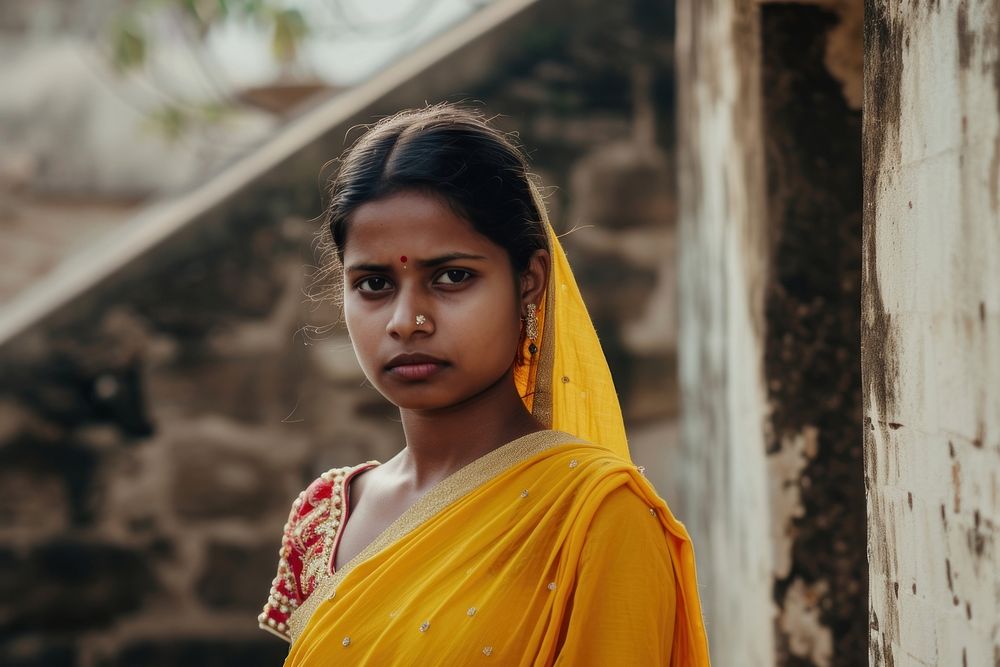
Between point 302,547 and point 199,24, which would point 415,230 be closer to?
point 302,547

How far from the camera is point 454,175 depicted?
66.7 inches

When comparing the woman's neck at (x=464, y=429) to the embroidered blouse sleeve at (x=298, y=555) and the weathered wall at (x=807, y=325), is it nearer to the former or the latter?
the embroidered blouse sleeve at (x=298, y=555)

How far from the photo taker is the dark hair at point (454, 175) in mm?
1690

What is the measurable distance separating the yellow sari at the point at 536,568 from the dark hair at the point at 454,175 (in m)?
0.09

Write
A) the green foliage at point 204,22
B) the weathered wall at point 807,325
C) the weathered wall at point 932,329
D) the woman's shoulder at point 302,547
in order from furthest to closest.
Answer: the green foliage at point 204,22 < the weathered wall at point 807,325 < the woman's shoulder at point 302,547 < the weathered wall at point 932,329

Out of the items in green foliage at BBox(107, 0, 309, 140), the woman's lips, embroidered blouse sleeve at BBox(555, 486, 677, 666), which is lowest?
embroidered blouse sleeve at BBox(555, 486, 677, 666)

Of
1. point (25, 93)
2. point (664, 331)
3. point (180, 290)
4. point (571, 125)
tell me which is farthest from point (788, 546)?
point (25, 93)

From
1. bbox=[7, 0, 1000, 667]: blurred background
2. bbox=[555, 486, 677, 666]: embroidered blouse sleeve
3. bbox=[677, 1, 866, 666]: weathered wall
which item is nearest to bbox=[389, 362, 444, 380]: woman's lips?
bbox=[555, 486, 677, 666]: embroidered blouse sleeve

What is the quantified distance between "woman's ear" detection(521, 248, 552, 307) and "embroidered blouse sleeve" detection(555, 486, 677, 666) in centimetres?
36

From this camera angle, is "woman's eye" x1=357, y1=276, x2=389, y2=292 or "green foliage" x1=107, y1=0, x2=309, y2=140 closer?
"woman's eye" x1=357, y1=276, x2=389, y2=292

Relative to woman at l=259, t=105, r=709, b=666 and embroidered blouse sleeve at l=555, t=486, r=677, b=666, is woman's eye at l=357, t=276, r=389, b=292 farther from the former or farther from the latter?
embroidered blouse sleeve at l=555, t=486, r=677, b=666

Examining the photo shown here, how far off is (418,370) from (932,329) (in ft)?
2.26

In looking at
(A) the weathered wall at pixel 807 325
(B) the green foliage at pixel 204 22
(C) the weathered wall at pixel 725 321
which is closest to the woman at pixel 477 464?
(A) the weathered wall at pixel 807 325

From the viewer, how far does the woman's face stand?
64.8 inches
